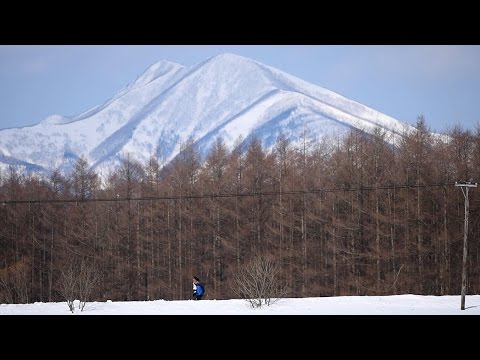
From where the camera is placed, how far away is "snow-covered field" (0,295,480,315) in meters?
18.2

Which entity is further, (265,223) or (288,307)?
(265,223)

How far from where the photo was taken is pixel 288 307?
20.2 metres

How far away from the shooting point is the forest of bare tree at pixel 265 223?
37.2 meters

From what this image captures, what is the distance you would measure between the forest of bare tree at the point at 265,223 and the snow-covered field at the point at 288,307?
13.7 m

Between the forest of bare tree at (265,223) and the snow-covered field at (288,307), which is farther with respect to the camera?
the forest of bare tree at (265,223)

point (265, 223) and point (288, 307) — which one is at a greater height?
point (265, 223)

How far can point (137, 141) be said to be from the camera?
616 feet

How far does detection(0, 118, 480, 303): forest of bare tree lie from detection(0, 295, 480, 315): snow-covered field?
13665mm

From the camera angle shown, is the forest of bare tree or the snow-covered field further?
the forest of bare tree

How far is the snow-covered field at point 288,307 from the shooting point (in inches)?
719

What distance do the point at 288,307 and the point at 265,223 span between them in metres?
23.3
